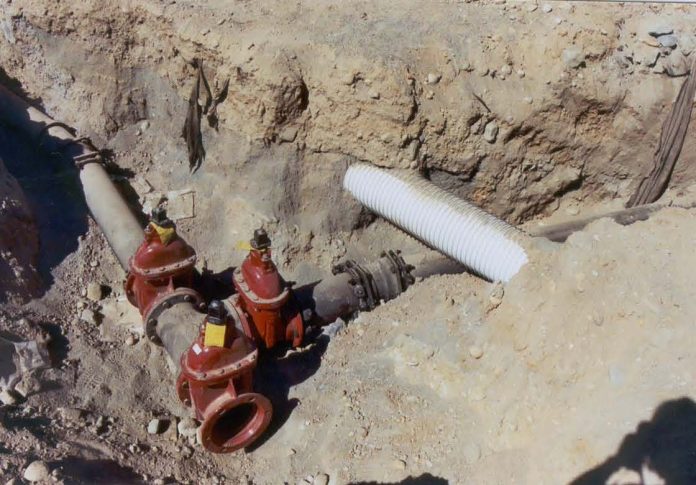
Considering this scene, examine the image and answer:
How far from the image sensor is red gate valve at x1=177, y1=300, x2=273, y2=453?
3.49 metres

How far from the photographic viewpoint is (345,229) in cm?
512

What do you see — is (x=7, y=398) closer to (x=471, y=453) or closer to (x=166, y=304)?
(x=166, y=304)

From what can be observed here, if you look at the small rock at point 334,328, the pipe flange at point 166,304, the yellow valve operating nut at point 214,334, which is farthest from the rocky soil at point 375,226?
the yellow valve operating nut at point 214,334

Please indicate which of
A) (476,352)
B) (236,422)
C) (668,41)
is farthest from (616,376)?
(668,41)

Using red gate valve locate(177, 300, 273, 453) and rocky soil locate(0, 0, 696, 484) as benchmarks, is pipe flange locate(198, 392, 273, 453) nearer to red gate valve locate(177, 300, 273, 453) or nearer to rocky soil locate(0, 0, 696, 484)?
red gate valve locate(177, 300, 273, 453)

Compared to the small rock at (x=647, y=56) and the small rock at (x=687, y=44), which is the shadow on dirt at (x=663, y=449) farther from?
the small rock at (x=687, y=44)

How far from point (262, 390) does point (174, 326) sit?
0.75 metres

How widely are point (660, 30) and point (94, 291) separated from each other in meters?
4.65

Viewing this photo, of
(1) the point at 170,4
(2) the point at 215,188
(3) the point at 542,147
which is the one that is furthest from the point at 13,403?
(3) the point at 542,147

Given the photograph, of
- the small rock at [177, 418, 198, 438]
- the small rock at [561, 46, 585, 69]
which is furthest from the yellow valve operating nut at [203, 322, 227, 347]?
the small rock at [561, 46, 585, 69]

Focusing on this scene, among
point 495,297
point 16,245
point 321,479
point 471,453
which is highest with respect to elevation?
point 16,245

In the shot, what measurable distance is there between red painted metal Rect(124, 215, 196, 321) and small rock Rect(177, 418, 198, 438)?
706mm

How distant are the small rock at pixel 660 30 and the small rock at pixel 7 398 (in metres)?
5.07

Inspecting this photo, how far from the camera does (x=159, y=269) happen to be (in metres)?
4.05
